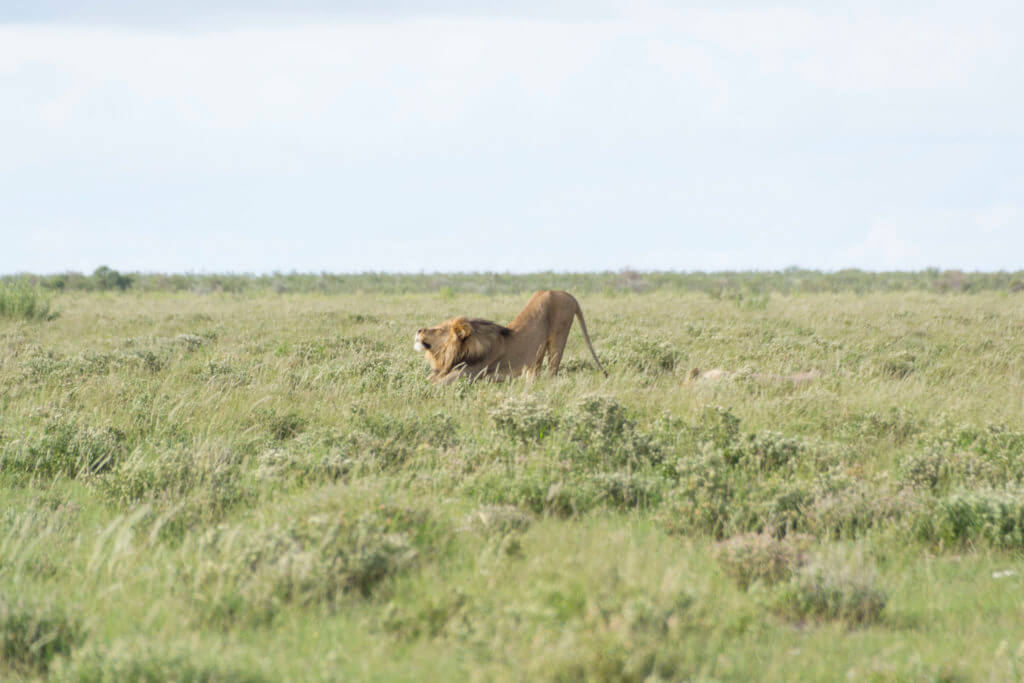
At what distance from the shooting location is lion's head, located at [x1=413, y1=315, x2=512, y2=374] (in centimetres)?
874

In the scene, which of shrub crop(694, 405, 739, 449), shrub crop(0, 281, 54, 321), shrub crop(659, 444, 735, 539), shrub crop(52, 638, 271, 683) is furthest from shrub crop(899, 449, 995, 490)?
shrub crop(0, 281, 54, 321)

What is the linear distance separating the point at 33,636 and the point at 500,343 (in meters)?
6.17

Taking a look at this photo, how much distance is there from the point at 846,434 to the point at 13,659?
633 cm

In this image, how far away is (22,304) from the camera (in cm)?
1811

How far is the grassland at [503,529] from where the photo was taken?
3.12 meters

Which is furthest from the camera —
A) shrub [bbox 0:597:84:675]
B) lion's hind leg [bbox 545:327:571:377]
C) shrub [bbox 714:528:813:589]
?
lion's hind leg [bbox 545:327:571:377]

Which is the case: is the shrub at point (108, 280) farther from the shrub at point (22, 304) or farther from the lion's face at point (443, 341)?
the lion's face at point (443, 341)

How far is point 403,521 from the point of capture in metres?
4.37

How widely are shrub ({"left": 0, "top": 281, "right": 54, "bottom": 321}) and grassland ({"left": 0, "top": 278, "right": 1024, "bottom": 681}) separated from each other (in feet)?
31.4

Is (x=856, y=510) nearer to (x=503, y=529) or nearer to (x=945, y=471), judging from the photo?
(x=945, y=471)

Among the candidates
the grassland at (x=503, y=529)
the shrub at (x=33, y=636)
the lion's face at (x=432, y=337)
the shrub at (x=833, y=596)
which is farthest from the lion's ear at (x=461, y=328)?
the shrub at (x=33, y=636)

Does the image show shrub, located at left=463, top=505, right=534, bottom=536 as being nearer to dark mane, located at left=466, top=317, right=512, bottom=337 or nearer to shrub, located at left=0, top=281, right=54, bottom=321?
dark mane, located at left=466, top=317, right=512, bottom=337

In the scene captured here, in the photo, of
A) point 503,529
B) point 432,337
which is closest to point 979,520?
point 503,529

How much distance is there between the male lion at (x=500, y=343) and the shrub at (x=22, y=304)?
1316cm
